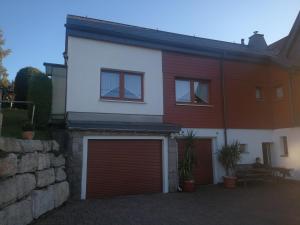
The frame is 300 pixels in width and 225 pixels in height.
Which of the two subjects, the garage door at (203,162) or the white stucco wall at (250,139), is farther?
the white stucco wall at (250,139)

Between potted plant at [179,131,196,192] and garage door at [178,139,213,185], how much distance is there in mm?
593

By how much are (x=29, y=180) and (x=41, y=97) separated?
5413mm

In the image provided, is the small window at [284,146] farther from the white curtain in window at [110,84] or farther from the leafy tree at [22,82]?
the leafy tree at [22,82]

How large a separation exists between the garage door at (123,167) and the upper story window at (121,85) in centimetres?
195

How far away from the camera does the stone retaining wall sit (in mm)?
5539

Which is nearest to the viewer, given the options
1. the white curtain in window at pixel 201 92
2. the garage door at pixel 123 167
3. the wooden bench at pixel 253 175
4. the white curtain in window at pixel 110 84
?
the garage door at pixel 123 167

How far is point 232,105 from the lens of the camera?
1353 cm

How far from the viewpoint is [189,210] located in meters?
8.18

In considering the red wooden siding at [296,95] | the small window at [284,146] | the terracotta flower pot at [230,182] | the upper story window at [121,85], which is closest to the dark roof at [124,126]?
the upper story window at [121,85]

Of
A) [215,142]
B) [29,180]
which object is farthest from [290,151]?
[29,180]

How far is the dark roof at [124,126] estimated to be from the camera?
31.8 ft

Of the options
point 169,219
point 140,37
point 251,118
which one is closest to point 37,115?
point 140,37

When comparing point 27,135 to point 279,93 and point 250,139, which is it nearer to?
point 250,139

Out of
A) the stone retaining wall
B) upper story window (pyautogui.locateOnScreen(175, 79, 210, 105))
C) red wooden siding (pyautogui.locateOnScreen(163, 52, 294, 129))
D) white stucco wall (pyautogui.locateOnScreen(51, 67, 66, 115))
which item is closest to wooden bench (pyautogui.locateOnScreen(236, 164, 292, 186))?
red wooden siding (pyautogui.locateOnScreen(163, 52, 294, 129))
